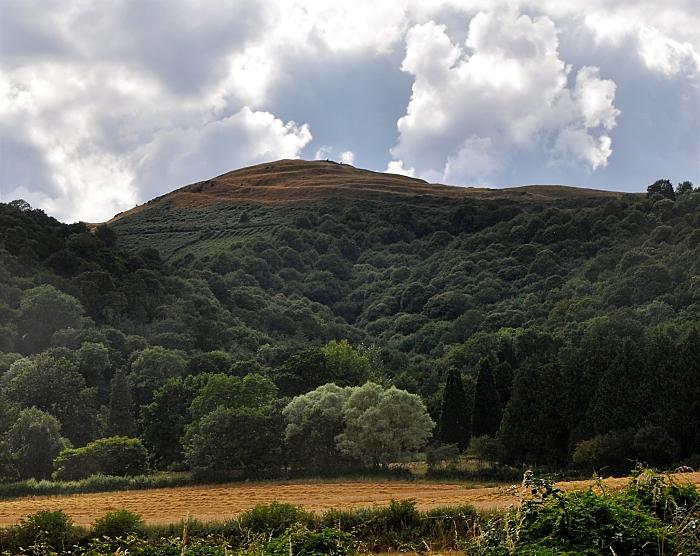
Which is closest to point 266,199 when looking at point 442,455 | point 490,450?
point 442,455

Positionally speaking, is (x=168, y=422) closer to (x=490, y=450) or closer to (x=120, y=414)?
(x=120, y=414)

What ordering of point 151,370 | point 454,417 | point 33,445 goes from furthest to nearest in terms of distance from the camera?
point 151,370 < point 454,417 < point 33,445

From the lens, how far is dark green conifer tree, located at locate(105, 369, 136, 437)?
141 feet

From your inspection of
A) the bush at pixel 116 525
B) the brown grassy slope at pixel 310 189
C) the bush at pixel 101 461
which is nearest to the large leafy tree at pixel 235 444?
the bush at pixel 101 461

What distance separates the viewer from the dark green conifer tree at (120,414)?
1688 inches

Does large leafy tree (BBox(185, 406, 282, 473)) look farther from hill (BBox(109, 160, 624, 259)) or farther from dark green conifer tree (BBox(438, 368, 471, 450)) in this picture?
hill (BBox(109, 160, 624, 259))

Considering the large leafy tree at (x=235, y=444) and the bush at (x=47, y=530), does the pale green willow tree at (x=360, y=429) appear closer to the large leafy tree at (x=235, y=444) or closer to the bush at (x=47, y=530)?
the large leafy tree at (x=235, y=444)

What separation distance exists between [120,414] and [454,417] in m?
20.6

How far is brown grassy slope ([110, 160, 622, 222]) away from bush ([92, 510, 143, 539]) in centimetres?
10957

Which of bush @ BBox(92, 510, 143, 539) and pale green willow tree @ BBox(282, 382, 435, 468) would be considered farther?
pale green willow tree @ BBox(282, 382, 435, 468)

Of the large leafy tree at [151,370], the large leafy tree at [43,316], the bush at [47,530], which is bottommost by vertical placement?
the bush at [47,530]

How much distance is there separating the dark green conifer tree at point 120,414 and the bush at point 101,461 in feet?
27.5

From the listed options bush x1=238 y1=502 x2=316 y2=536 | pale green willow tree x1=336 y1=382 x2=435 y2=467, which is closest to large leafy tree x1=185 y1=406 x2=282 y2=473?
pale green willow tree x1=336 y1=382 x2=435 y2=467

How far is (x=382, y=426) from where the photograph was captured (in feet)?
109
